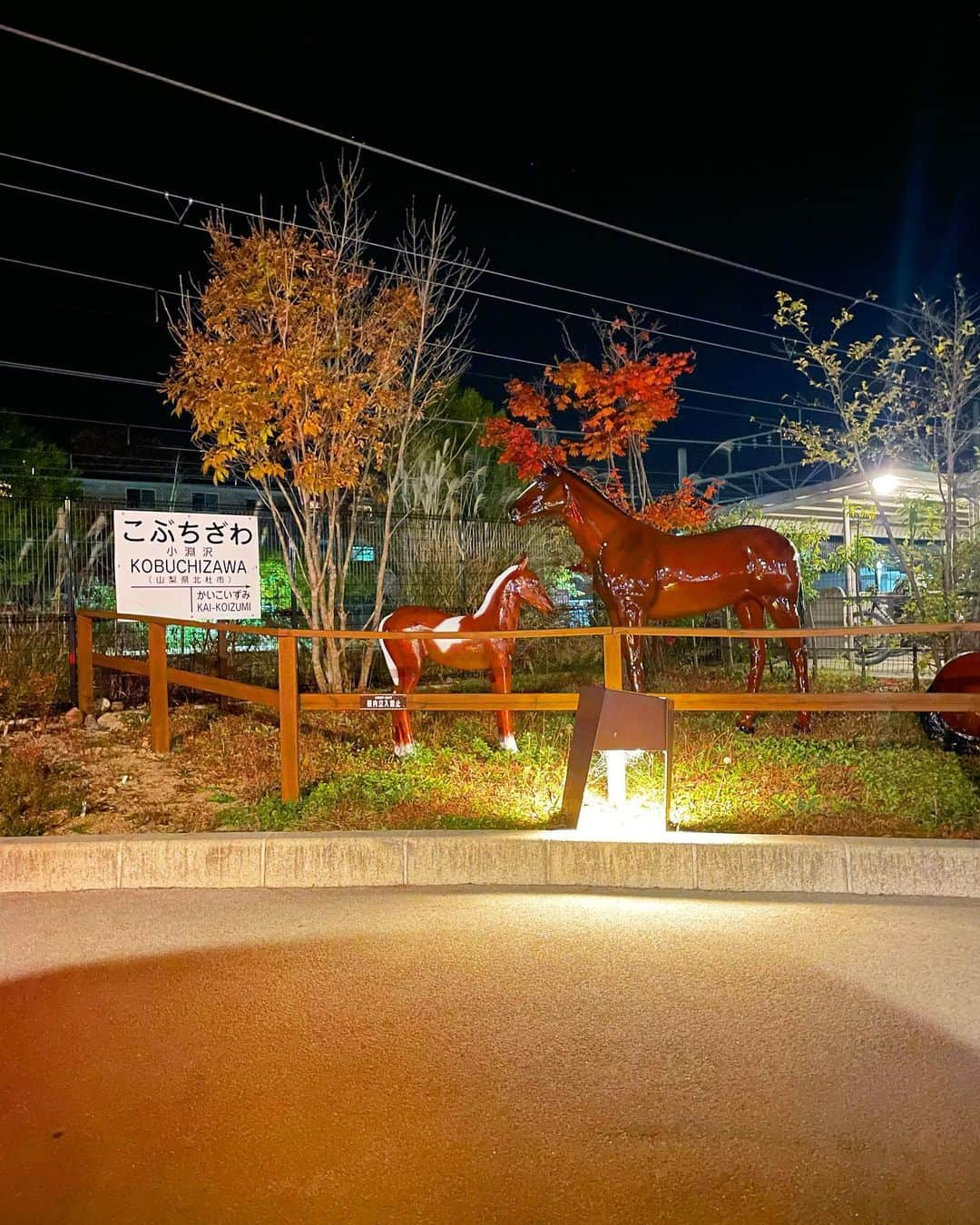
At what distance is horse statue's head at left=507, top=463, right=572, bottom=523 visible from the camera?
9875 mm

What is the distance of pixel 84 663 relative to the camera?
37.5 ft

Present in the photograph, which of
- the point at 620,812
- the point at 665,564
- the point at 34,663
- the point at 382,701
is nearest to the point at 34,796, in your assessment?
the point at 382,701

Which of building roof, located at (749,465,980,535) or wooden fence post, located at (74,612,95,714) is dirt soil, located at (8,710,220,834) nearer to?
wooden fence post, located at (74,612,95,714)

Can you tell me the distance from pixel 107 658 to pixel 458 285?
6.11 meters

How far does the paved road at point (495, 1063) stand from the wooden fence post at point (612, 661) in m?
1.72

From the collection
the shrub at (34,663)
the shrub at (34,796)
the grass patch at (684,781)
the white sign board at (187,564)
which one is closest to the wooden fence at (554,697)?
the grass patch at (684,781)

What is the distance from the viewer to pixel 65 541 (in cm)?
1262

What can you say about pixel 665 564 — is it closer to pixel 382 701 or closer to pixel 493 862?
pixel 382 701

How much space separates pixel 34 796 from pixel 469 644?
3609 millimetres

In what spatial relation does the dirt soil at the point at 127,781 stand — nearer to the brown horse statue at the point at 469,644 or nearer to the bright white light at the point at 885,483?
the brown horse statue at the point at 469,644

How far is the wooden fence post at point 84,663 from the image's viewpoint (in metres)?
11.4

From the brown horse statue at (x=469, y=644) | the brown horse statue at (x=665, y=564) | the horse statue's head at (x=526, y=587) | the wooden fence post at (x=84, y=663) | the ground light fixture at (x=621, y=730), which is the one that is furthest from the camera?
the wooden fence post at (x=84, y=663)

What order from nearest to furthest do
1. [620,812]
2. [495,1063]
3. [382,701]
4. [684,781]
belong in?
[495,1063] → [620,812] → [382,701] → [684,781]

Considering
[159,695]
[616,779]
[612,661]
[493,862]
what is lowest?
[493,862]
